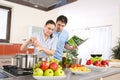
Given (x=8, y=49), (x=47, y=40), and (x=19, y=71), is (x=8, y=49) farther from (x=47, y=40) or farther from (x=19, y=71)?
(x=19, y=71)

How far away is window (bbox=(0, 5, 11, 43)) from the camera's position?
13.6 ft

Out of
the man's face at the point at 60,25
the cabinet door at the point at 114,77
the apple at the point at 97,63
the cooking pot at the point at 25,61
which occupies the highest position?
the man's face at the point at 60,25

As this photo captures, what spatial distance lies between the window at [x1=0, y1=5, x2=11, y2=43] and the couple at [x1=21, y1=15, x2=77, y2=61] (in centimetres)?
226

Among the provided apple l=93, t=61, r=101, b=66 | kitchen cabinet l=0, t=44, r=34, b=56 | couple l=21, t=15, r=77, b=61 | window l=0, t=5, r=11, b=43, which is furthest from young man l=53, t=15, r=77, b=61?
window l=0, t=5, r=11, b=43

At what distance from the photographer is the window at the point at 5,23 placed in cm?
416

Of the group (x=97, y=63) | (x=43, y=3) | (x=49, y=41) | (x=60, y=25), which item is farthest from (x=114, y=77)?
(x=43, y=3)

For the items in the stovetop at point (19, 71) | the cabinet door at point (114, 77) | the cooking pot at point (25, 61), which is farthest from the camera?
the cabinet door at point (114, 77)

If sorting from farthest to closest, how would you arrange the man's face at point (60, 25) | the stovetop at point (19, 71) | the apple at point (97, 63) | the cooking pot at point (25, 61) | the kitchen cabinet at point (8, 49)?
1. the kitchen cabinet at point (8, 49)
2. the man's face at point (60, 25)
3. the apple at point (97, 63)
4. the cooking pot at point (25, 61)
5. the stovetop at point (19, 71)

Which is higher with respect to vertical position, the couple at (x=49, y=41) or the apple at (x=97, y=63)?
the couple at (x=49, y=41)

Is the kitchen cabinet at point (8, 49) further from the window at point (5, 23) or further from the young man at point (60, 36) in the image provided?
the young man at point (60, 36)

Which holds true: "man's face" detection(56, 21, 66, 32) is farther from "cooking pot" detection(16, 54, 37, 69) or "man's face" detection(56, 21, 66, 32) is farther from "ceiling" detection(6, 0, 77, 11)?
"cooking pot" detection(16, 54, 37, 69)

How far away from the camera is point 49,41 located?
A: 200 cm

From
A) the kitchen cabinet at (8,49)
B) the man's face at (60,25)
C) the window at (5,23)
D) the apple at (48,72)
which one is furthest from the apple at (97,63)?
the window at (5,23)

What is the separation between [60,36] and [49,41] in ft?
1.19
